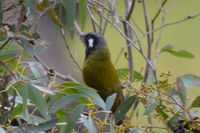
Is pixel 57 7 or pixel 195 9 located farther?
pixel 195 9

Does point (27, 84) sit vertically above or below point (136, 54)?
above

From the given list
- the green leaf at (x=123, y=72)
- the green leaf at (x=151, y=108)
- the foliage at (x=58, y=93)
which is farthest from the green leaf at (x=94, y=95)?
the green leaf at (x=123, y=72)

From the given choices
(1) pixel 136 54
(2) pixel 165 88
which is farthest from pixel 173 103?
(1) pixel 136 54

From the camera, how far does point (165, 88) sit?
176 centimetres

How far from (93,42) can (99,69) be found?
0.14 m

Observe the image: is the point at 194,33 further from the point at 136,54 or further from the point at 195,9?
the point at 136,54

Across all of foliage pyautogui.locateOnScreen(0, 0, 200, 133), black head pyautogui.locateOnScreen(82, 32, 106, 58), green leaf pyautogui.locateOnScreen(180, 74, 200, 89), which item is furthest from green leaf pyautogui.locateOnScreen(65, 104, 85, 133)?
black head pyautogui.locateOnScreen(82, 32, 106, 58)

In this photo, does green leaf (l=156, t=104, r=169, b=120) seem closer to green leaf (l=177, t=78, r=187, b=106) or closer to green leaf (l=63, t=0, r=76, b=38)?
green leaf (l=177, t=78, r=187, b=106)

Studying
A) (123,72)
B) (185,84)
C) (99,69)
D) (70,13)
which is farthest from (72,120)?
(99,69)

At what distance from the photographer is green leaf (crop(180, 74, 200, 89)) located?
75.2 inches

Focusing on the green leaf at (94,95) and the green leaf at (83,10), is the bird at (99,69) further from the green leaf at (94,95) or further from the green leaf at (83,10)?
the green leaf at (83,10)

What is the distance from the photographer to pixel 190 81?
6.33 ft

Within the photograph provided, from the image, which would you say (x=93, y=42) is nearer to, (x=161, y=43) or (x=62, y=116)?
(x=62, y=116)

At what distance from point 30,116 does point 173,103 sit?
439 millimetres
